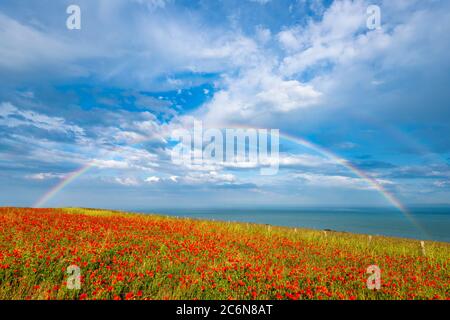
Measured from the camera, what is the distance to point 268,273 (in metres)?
8.19

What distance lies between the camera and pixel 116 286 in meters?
6.42

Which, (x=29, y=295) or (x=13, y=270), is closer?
(x=29, y=295)
